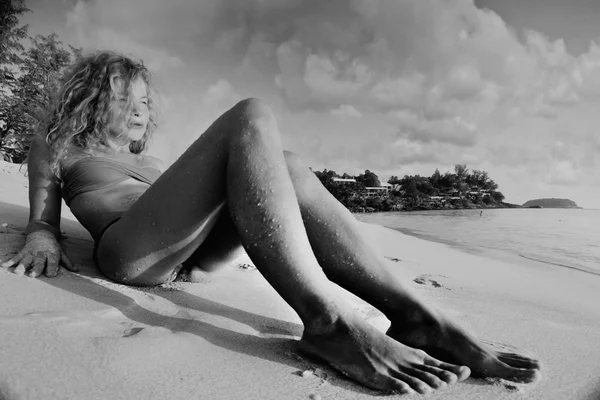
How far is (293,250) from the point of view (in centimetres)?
125

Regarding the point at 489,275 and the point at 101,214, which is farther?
the point at 489,275

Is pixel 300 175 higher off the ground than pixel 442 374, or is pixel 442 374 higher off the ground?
pixel 300 175

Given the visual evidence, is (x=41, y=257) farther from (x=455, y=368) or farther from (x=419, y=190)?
(x=419, y=190)

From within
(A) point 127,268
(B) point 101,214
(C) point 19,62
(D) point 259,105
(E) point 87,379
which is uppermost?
(C) point 19,62

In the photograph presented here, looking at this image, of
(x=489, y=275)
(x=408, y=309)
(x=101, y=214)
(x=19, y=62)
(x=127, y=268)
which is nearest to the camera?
(x=408, y=309)

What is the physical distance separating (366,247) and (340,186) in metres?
29.3

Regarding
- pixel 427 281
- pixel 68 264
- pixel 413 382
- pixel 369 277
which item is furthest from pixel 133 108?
pixel 427 281

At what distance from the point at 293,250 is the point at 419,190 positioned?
34.4 meters

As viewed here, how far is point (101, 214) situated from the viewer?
1.80 meters

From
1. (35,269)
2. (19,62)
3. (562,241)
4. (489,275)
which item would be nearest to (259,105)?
(35,269)

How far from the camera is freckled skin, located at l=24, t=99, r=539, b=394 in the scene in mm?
1198

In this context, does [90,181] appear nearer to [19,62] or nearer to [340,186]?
[19,62]

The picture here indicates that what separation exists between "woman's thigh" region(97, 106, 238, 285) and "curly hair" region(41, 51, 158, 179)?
0.71 m

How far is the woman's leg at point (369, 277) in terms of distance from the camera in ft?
4.38
